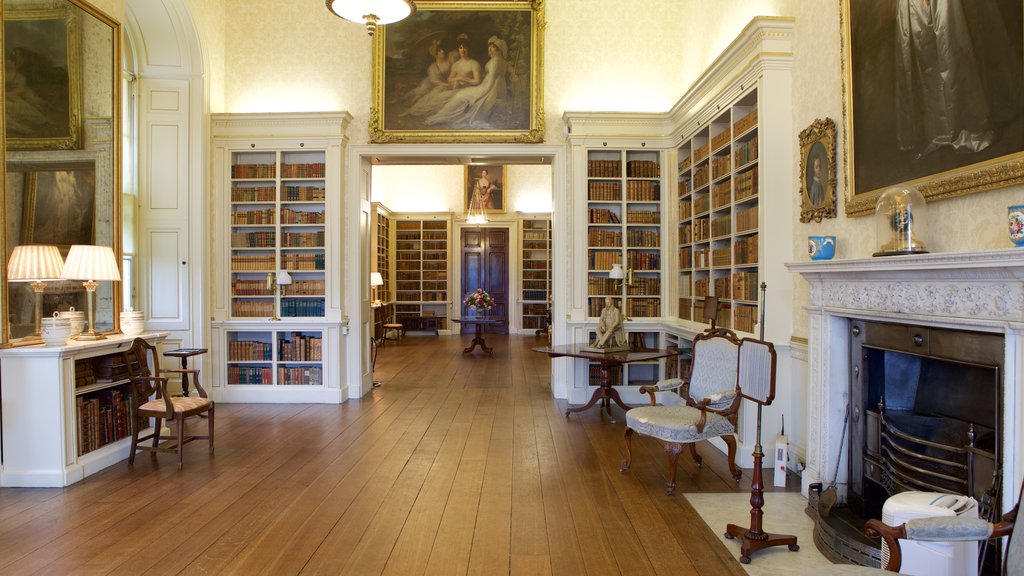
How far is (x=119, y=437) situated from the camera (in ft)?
17.1

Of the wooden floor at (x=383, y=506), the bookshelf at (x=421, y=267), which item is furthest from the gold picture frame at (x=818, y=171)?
the bookshelf at (x=421, y=267)

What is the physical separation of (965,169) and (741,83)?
2672 mm

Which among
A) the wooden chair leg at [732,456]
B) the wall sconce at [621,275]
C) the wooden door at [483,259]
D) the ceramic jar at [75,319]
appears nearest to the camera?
the wooden chair leg at [732,456]

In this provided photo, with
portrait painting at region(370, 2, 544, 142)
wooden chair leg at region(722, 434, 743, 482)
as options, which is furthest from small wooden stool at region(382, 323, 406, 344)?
wooden chair leg at region(722, 434, 743, 482)

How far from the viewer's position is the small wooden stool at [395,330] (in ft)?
47.5

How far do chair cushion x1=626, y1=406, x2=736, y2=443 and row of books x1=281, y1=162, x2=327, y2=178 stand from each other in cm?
506

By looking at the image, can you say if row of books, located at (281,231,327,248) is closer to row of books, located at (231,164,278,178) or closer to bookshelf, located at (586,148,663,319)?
row of books, located at (231,164,278,178)

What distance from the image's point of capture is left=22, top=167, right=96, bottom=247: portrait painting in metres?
4.76

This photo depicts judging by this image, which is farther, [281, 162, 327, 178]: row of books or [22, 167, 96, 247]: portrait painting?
[281, 162, 327, 178]: row of books

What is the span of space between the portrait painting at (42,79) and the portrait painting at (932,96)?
5.79 metres

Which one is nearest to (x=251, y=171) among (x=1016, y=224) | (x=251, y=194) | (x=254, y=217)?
(x=251, y=194)

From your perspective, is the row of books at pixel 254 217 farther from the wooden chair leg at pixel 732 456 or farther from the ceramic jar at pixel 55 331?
the wooden chair leg at pixel 732 456

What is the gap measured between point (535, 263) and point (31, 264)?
12865mm

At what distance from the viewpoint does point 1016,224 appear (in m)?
2.39
